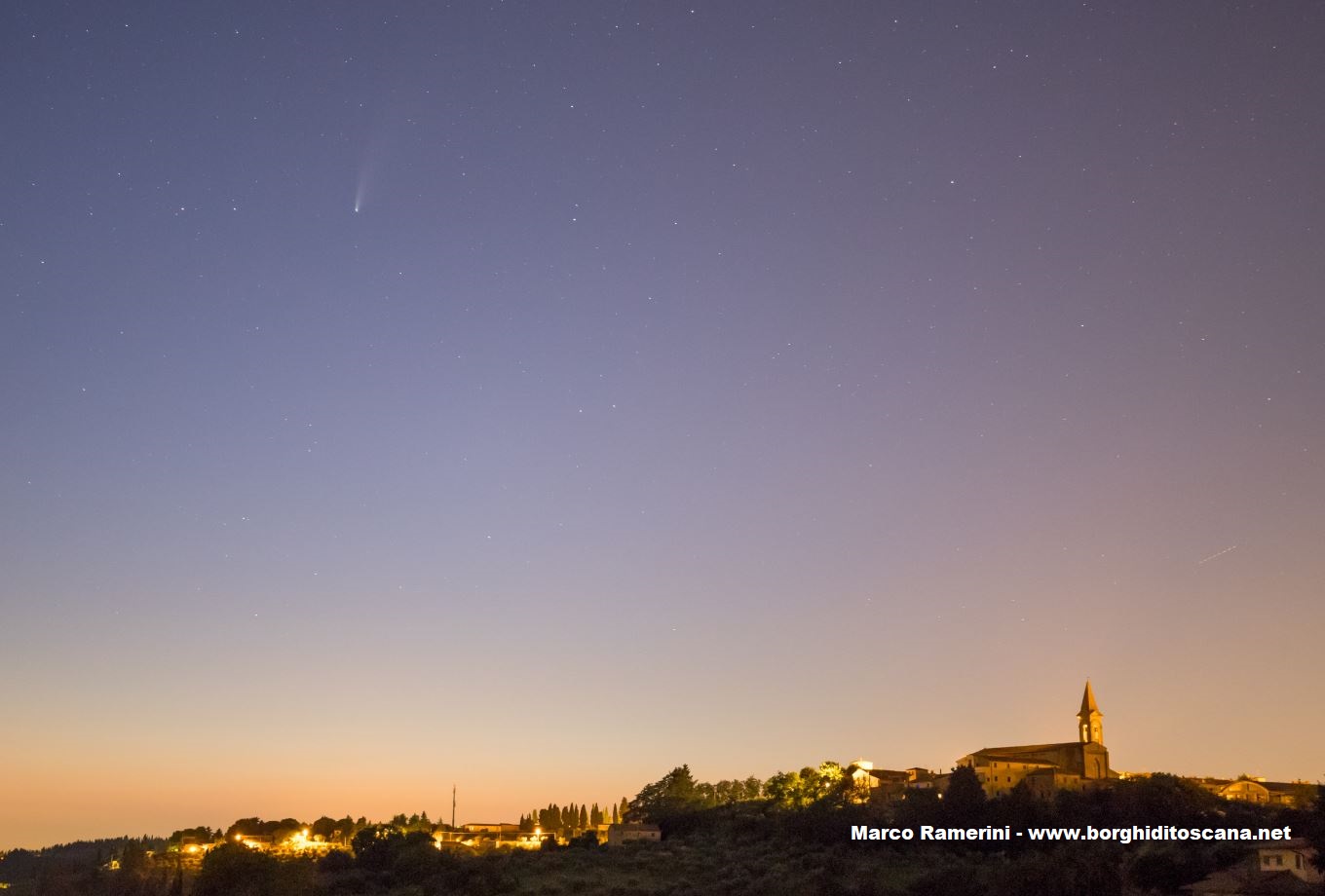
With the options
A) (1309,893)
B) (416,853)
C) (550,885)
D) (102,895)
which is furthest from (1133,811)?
(102,895)

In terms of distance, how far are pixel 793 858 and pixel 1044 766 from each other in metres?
44.7

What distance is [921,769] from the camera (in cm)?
11912

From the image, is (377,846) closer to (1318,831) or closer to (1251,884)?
(1251,884)

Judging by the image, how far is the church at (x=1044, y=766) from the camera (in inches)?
4237

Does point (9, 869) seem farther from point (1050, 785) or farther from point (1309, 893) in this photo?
point (1309, 893)

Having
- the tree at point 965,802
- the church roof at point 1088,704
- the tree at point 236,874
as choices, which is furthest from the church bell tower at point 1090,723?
the tree at point 236,874

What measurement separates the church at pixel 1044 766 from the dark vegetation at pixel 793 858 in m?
13.8

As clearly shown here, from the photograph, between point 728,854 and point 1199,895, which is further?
point 728,854

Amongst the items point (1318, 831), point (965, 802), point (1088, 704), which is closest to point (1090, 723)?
point (1088, 704)

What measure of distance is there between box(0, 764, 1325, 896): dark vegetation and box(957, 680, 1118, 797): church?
543 inches

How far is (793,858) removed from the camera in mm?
80250

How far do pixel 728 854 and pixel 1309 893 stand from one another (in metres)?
44.3

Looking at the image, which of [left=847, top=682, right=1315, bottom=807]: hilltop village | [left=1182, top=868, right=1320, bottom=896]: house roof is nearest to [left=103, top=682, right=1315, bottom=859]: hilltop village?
[left=847, top=682, right=1315, bottom=807]: hilltop village

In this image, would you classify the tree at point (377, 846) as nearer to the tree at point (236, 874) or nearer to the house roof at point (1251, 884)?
the tree at point (236, 874)
